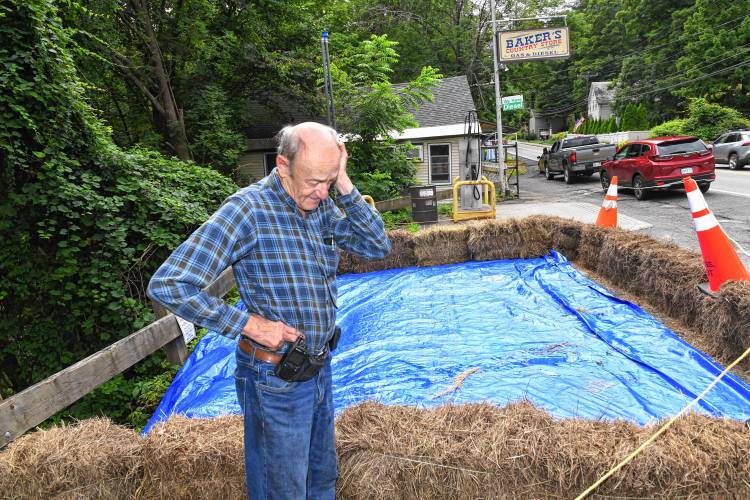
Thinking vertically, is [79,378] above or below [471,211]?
below

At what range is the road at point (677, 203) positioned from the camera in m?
8.36

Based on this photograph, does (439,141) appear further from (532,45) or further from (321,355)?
(321,355)

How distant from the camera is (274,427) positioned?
1.82 m

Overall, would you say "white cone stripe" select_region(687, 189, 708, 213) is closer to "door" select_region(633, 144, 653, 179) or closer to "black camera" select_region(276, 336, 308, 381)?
"black camera" select_region(276, 336, 308, 381)

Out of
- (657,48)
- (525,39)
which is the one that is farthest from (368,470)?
(657,48)

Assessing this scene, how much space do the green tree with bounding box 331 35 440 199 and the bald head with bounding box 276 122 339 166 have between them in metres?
11.9

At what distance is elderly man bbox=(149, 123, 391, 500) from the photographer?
1.75 m

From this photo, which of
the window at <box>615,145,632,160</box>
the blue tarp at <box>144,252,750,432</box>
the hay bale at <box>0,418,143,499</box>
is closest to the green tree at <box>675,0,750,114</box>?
the window at <box>615,145,632,160</box>

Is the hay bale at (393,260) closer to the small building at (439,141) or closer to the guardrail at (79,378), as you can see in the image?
the guardrail at (79,378)

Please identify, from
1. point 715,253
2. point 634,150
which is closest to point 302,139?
point 715,253

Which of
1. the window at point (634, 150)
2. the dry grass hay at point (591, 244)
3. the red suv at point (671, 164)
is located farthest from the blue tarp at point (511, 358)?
the window at point (634, 150)

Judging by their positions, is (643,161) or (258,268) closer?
(258,268)

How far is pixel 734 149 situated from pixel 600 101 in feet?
133

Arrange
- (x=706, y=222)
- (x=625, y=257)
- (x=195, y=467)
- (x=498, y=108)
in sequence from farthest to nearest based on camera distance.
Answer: (x=498, y=108) < (x=625, y=257) < (x=706, y=222) < (x=195, y=467)
